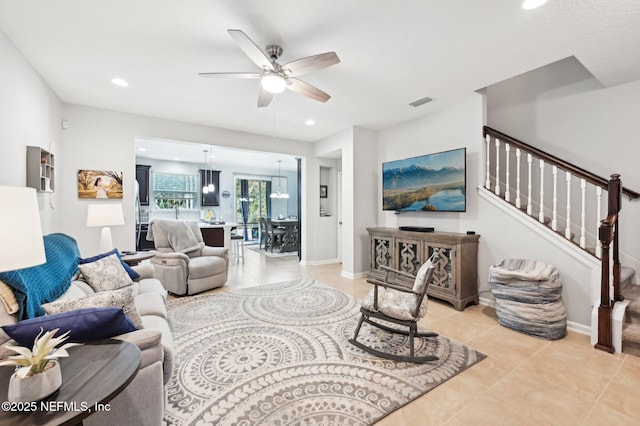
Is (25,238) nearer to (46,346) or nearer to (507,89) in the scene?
(46,346)

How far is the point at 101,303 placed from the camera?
1510mm

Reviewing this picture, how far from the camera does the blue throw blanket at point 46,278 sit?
57.9 inches

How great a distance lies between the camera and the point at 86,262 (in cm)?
265

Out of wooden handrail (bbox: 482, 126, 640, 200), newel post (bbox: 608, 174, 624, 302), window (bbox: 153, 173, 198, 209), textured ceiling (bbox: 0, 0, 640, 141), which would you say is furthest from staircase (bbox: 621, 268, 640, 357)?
window (bbox: 153, 173, 198, 209)

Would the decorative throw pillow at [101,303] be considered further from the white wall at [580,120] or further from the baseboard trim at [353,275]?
the white wall at [580,120]

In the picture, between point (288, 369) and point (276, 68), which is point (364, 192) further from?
point (288, 369)

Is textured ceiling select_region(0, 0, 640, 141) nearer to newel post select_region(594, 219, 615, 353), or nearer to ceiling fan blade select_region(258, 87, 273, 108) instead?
ceiling fan blade select_region(258, 87, 273, 108)

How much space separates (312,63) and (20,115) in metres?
2.76

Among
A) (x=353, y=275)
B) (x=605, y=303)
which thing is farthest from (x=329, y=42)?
(x=353, y=275)

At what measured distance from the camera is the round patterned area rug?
66.5 inches

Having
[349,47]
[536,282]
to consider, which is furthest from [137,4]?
[536,282]

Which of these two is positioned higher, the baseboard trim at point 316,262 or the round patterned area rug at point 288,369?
the baseboard trim at point 316,262

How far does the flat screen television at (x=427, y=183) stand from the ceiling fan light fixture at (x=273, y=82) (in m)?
2.55

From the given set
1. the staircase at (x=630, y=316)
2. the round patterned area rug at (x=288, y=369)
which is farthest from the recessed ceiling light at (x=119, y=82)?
the staircase at (x=630, y=316)
